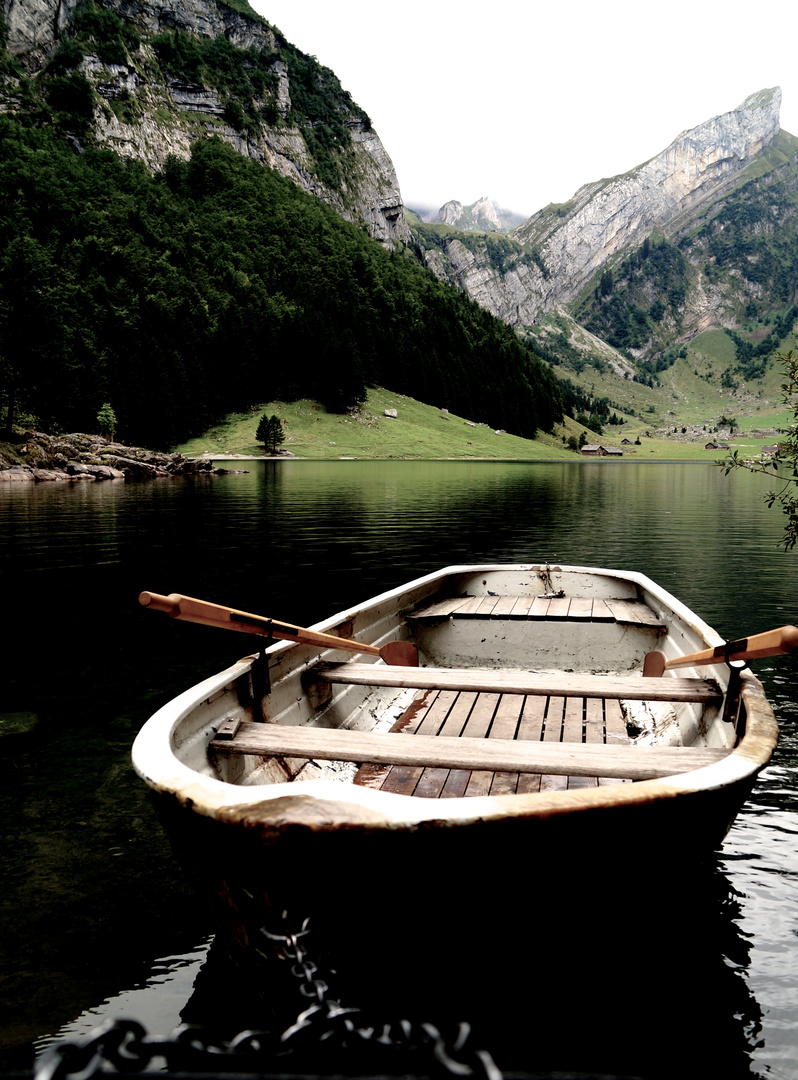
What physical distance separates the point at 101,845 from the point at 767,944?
19.2ft

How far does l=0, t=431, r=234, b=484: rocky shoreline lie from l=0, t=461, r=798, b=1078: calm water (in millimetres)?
27177

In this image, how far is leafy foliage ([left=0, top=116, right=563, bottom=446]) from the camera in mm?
90581

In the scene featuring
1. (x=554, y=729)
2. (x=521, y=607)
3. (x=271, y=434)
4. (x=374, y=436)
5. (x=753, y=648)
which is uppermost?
(x=374, y=436)

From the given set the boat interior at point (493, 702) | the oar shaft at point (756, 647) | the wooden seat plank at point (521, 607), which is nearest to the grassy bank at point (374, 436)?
the wooden seat plank at point (521, 607)

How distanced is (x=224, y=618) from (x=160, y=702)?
6.28 metres

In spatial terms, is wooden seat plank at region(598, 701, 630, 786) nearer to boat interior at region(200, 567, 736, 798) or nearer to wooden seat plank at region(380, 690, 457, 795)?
Result: boat interior at region(200, 567, 736, 798)

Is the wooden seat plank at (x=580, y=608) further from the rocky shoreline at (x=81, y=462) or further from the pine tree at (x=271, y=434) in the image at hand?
the pine tree at (x=271, y=434)

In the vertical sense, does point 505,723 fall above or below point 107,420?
below

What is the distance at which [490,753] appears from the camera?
14.1 feet

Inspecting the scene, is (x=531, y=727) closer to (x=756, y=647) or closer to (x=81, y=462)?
(x=756, y=647)

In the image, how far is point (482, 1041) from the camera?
3885 millimetres

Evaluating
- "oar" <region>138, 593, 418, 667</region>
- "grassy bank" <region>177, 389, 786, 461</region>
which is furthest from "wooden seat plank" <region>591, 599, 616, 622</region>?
"grassy bank" <region>177, 389, 786, 461</region>

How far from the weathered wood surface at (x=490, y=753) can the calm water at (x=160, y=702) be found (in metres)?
0.85

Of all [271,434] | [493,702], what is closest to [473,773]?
[493,702]
